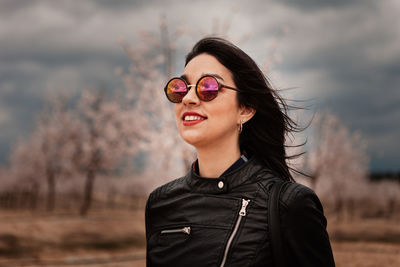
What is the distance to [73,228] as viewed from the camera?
78.0ft

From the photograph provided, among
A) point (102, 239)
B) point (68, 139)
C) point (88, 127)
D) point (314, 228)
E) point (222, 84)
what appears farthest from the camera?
point (68, 139)

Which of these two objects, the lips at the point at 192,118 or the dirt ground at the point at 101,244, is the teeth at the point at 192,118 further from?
the dirt ground at the point at 101,244

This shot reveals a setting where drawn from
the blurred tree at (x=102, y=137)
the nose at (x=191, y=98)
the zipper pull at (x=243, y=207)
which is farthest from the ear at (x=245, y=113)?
the blurred tree at (x=102, y=137)

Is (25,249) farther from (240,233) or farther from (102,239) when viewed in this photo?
(240,233)

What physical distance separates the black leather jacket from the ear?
0.26 metres

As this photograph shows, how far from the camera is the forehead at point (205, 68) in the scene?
2889 millimetres

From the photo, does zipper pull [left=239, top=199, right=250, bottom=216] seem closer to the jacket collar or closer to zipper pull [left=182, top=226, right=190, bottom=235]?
the jacket collar

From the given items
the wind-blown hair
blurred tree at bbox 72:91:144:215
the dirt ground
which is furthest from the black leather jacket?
blurred tree at bbox 72:91:144:215

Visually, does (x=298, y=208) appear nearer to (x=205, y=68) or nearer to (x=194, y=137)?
(x=194, y=137)

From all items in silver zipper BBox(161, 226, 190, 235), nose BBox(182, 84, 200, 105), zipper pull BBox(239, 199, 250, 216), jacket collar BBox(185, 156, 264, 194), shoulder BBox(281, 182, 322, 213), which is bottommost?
silver zipper BBox(161, 226, 190, 235)

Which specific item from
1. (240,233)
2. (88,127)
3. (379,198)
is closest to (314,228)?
(240,233)

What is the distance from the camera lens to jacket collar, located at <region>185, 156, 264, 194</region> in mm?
2785

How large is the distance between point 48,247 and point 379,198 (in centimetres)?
4605

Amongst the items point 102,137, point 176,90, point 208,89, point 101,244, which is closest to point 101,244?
point 101,244
